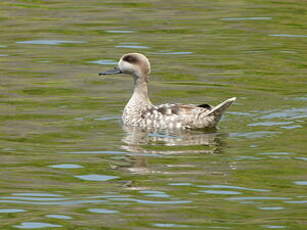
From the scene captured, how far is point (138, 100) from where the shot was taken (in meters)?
15.5

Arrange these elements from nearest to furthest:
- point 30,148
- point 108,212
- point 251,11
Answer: point 108,212
point 30,148
point 251,11

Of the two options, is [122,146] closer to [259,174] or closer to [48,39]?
[259,174]

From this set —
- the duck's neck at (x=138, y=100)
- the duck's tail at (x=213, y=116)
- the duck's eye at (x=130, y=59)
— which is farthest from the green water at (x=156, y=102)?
the duck's eye at (x=130, y=59)

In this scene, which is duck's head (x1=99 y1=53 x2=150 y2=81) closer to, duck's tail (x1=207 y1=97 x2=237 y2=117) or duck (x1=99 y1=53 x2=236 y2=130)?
duck (x1=99 y1=53 x2=236 y2=130)

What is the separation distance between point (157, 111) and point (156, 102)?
2060 millimetres

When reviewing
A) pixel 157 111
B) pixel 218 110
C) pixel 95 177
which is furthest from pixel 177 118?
pixel 95 177

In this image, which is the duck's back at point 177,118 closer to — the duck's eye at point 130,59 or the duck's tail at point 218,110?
the duck's tail at point 218,110

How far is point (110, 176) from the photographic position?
11.9m

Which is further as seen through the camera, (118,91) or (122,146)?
(118,91)

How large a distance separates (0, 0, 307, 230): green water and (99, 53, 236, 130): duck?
0.71 feet

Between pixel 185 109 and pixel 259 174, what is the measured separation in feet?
9.83

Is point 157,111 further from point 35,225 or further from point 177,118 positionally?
point 35,225

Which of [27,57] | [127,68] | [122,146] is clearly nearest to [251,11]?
[27,57]

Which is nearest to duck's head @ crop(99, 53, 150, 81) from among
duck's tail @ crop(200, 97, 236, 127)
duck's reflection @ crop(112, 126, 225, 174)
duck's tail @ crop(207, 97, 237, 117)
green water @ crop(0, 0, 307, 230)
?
green water @ crop(0, 0, 307, 230)
